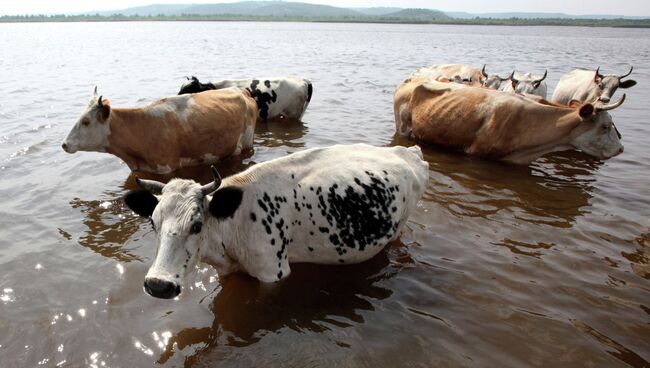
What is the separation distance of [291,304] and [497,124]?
6.10m

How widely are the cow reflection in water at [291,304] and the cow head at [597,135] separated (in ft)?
17.2

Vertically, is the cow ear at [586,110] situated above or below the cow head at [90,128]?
above

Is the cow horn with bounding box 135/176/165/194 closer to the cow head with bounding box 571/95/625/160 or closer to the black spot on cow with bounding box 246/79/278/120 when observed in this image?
the cow head with bounding box 571/95/625/160

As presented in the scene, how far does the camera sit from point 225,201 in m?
4.14

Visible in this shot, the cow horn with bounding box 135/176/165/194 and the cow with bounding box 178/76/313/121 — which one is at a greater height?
the cow horn with bounding box 135/176/165/194

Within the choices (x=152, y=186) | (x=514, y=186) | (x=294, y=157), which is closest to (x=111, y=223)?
(x=152, y=186)

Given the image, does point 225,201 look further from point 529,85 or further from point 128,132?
point 529,85

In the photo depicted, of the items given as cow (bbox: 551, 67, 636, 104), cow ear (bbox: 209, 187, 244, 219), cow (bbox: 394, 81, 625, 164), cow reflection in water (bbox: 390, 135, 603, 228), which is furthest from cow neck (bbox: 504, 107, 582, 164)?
cow ear (bbox: 209, 187, 244, 219)

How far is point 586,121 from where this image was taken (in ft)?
29.0

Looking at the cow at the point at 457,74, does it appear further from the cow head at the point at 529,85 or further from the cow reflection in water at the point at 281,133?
the cow reflection in water at the point at 281,133

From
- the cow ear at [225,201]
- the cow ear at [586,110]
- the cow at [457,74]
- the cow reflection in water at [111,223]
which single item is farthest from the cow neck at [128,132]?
the cow at [457,74]

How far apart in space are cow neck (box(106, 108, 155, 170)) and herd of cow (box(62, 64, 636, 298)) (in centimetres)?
2

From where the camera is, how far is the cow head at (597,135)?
8.82 meters

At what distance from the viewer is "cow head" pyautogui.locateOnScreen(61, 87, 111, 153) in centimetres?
773
